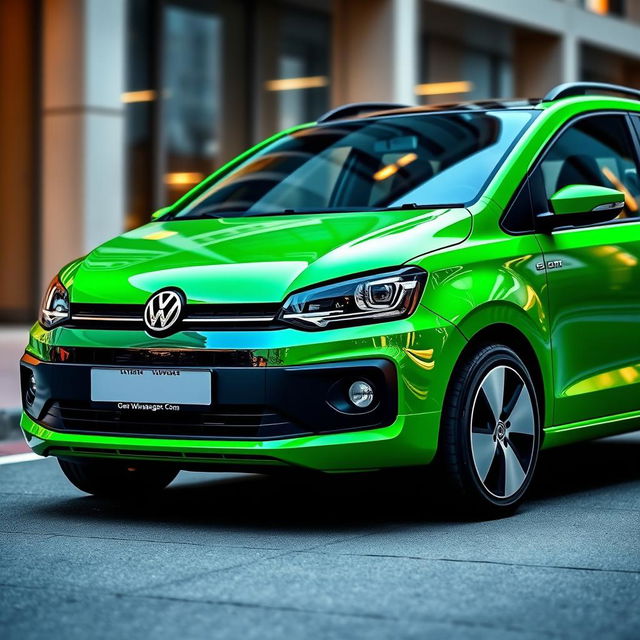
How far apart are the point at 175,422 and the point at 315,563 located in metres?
0.88

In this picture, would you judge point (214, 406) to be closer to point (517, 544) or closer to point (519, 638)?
point (517, 544)

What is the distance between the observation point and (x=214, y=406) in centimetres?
535

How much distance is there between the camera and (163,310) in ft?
17.8

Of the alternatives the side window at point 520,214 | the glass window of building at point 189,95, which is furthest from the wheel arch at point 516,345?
the glass window of building at point 189,95

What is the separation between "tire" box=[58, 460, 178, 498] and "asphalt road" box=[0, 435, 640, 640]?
0.09 meters

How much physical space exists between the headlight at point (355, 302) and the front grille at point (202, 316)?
0.07m

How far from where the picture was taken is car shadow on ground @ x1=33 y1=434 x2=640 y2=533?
5.78 meters

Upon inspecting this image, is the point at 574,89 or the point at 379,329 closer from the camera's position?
the point at 379,329

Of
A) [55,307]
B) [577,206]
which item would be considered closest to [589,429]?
[577,206]

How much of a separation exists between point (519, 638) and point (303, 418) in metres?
1.62

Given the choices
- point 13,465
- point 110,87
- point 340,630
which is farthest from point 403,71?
point 340,630

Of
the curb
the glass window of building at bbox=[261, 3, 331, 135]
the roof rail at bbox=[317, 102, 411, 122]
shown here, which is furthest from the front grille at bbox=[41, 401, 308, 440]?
the glass window of building at bbox=[261, 3, 331, 135]

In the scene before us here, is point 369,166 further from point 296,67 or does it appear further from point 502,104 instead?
point 296,67

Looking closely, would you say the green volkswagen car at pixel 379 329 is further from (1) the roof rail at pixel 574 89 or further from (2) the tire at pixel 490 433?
(1) the roof rail at pixel 574 89
